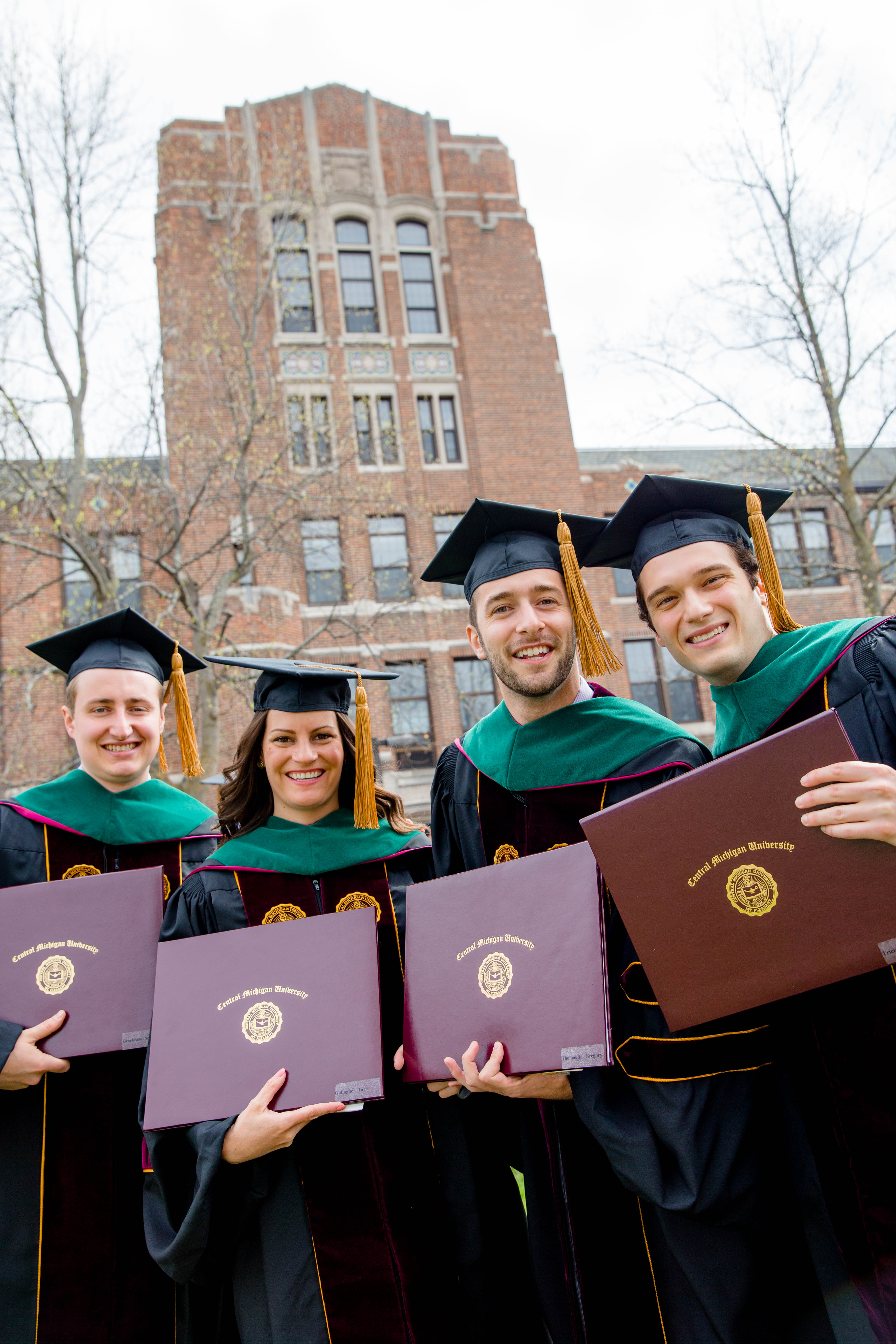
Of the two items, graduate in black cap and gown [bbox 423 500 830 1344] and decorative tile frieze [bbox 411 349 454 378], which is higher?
decorative tile frieze [bbox 411 349 454 378]

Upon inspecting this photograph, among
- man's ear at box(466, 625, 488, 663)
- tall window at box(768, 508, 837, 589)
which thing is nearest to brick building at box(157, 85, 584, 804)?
tall window at box(768, 508, 837, 589)

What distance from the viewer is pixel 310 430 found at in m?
14.6

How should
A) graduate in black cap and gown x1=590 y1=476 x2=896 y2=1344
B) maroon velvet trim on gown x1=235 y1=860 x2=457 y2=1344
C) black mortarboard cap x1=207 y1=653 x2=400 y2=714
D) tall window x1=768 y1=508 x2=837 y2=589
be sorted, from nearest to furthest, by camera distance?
graduate in black cap and gown x1=590 y1=476 x2=896 y2=1344 → maroon velvet trim on gown x1=235 y1=860 x2=457 y2=1344 → black mortarboard cap x1=207 y1=653 x2=400 y2=714 → tall window x1=768 y1=508 x2=837 y2=589

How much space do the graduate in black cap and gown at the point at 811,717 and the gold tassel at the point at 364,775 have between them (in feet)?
3.09

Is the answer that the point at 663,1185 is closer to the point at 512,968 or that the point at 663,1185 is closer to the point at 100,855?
the point at 512,968

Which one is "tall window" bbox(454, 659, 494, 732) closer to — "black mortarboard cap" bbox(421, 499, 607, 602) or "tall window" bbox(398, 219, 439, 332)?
"tall window" bbox(398, 219, 439, 332)

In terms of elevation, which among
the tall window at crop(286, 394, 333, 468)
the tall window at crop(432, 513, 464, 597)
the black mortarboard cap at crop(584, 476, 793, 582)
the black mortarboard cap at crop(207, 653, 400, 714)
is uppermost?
the tall window at crop(286, 394, 333, 468)

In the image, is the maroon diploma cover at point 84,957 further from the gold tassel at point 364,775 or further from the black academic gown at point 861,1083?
the black academic gown at point 861,1083

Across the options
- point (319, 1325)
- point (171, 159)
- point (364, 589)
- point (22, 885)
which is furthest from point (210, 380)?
point (319, 1325)

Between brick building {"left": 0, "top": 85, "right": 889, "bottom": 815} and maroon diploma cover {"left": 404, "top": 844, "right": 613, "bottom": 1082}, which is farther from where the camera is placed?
brick building {"left": 0, "top": 85, "right": 889, "bottom": 815}

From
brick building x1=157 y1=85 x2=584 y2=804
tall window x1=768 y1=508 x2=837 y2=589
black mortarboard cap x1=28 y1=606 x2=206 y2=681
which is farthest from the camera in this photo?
tall window x1=768 y1=508 x2=837 y2=589

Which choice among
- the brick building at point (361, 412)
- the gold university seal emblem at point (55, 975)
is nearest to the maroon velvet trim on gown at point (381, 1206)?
the gold university seal emblem at point (55, 975)

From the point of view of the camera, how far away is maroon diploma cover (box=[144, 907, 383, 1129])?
2064mm

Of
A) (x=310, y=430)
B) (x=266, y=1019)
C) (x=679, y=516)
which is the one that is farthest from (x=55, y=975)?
(x=310, y=430)
